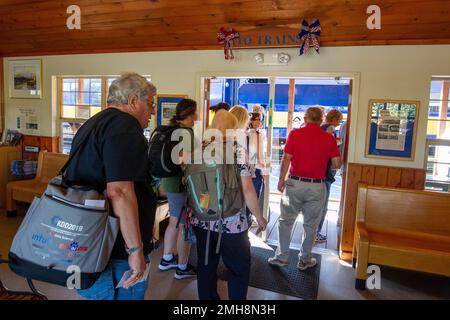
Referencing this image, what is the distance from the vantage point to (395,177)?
326 cm

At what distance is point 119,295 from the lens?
146 cm

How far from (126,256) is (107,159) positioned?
0.43 m

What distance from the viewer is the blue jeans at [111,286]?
1.41 meters

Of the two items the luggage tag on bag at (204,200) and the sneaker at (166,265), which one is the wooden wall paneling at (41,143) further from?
the luggage tag on bag at (204,200)

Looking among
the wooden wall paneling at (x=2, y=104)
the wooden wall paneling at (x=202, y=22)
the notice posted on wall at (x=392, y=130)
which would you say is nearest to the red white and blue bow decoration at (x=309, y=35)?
the wooden wall paneling at (x=202, y=22)

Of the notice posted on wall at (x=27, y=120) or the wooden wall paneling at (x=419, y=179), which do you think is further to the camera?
the notice posted on wall at (x=27, y=120)

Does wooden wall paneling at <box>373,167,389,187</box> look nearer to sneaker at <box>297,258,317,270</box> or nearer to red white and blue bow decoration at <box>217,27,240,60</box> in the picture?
sneaker at <box>297,258,317,270</box>

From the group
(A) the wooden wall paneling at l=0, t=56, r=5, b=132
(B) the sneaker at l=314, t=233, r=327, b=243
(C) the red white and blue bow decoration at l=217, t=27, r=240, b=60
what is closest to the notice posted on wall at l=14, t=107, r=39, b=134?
(A) the wooden wall paneling at l=0, t=56, r=5, b=132

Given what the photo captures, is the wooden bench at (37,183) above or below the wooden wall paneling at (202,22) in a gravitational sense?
below

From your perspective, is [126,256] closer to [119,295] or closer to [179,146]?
[119,295]

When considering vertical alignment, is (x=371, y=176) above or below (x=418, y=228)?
above

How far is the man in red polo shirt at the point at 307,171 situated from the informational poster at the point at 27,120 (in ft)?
12.2

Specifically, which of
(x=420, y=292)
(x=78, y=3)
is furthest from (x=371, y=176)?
(x=78, y=3)

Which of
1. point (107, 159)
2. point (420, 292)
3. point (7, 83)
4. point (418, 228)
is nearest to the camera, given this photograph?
point (107, 159)
